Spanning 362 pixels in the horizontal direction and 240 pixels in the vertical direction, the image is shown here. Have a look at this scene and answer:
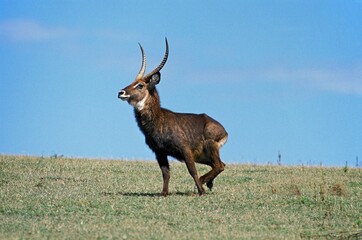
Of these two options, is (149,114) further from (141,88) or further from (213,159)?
(213,159)

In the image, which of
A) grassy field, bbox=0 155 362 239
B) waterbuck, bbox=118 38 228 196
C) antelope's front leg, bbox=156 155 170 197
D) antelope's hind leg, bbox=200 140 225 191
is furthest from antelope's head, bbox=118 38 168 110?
grassy field, bbox=0 155 362 239

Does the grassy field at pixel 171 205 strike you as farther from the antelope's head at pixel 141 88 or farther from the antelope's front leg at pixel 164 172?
the antelope's head at pixel 141 88

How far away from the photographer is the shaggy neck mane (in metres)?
17.3

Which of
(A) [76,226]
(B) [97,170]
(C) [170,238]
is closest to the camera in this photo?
(C) [170,238]

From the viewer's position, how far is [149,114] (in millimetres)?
17359

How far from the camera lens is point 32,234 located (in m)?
12.2

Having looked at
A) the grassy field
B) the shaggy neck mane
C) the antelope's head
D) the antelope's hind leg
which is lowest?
the grassy field

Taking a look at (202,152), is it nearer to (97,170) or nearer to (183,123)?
(183,123)

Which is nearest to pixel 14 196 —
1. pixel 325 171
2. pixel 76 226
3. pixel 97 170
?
pixel 76 226

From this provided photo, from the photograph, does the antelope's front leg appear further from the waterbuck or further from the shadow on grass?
the shadow on grass

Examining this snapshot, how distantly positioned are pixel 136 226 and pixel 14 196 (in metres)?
5.37

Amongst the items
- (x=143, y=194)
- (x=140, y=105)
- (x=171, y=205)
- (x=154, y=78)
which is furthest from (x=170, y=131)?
(x=171, y=205)

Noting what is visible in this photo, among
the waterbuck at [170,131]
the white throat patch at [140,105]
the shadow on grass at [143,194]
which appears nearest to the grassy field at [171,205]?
the shadow on grass at [143,194]

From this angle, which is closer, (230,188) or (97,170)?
(230,188)
